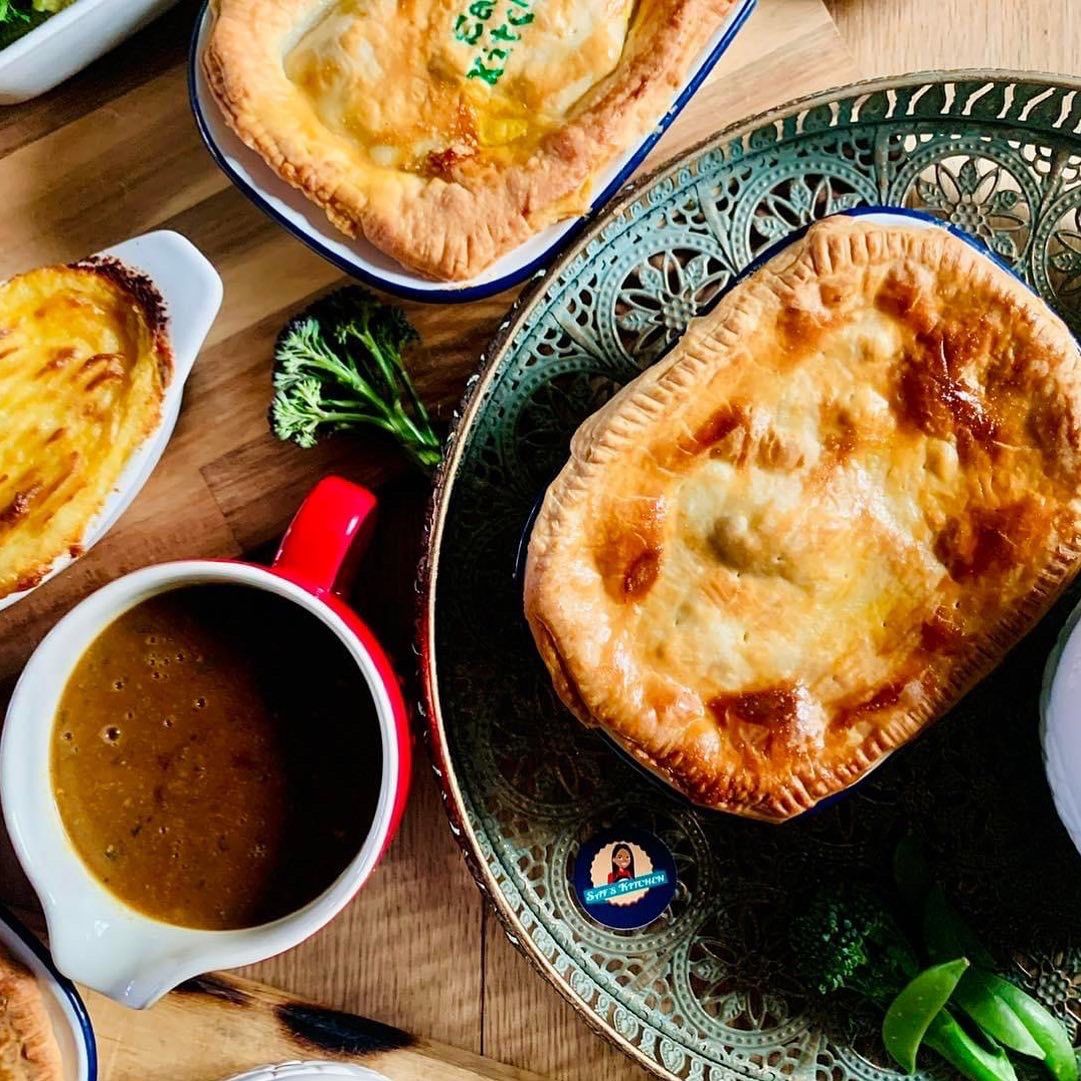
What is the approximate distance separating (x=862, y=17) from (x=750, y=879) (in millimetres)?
1124

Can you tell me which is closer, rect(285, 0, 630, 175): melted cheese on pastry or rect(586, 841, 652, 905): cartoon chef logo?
rect(586, 841, 652, 905): cartoon chef logo

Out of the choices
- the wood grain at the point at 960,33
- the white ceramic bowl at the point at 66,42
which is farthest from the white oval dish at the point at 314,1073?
the wood grain at the point at 960,33

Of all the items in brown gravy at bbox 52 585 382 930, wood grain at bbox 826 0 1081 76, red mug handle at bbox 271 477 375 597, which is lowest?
brown gravy at bbox 52 585 382 930

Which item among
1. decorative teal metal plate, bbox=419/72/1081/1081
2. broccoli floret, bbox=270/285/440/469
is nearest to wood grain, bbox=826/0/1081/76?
decorative teal metal plate, bbox=419/72/1081/1081

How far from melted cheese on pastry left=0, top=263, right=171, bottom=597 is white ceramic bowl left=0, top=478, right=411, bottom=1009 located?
167mm

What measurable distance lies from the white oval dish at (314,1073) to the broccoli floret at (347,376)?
2.53 feet

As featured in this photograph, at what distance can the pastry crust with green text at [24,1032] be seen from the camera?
1495 mm

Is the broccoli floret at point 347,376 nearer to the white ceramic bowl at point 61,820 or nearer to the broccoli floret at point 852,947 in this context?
the white ceramic bowl at point 61,820

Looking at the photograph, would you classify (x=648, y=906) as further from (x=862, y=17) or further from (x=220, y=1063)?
(x=862, y=17)

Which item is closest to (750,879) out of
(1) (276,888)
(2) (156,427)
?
(1) (276,888)

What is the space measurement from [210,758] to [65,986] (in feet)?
1.25

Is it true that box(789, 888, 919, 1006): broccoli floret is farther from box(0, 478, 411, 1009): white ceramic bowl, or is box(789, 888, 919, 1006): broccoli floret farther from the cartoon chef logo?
box(0, 478, 411, 1009): white ceramic bowl

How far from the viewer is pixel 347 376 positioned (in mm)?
1483

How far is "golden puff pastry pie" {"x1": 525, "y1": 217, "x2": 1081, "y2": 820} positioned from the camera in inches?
52.2
